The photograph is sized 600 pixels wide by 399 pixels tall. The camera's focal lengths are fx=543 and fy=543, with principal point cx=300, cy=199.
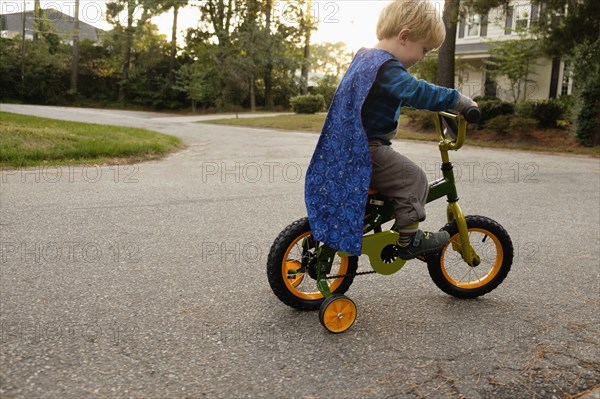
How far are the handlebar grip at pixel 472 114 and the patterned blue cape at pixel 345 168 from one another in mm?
466

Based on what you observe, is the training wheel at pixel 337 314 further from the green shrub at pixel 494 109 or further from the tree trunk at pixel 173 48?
the tree trunk at pixel 173 48

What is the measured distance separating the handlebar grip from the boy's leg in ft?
1.24

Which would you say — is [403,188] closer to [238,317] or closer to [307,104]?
[238,317]

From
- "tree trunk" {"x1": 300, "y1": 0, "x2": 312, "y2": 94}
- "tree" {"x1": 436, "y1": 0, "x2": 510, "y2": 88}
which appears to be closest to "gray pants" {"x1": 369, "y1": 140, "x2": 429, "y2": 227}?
"tree" {"x1": 436, "y1": 0, "x2": 510, "y2": 88}

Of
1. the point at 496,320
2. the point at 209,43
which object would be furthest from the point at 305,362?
the point at 209,43

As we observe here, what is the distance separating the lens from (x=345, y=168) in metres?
2.82

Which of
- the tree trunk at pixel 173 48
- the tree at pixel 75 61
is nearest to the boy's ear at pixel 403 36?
the tree trunk at pixel 173 48

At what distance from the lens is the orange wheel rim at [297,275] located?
302cm

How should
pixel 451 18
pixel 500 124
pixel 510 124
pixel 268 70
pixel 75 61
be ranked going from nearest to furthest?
pixel 510 124
pixel 451 18
pixel 500 124
pixel 268 70
pixel 75 61

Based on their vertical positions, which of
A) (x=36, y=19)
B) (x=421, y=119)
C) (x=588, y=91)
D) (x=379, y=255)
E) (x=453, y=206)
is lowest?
(x=379, y=255)

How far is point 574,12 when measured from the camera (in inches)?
582

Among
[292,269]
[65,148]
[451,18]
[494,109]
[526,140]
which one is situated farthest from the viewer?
[494,109]

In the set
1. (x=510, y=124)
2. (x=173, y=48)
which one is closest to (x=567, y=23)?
(x=510, y=124)

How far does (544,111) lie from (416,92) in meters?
14.7
